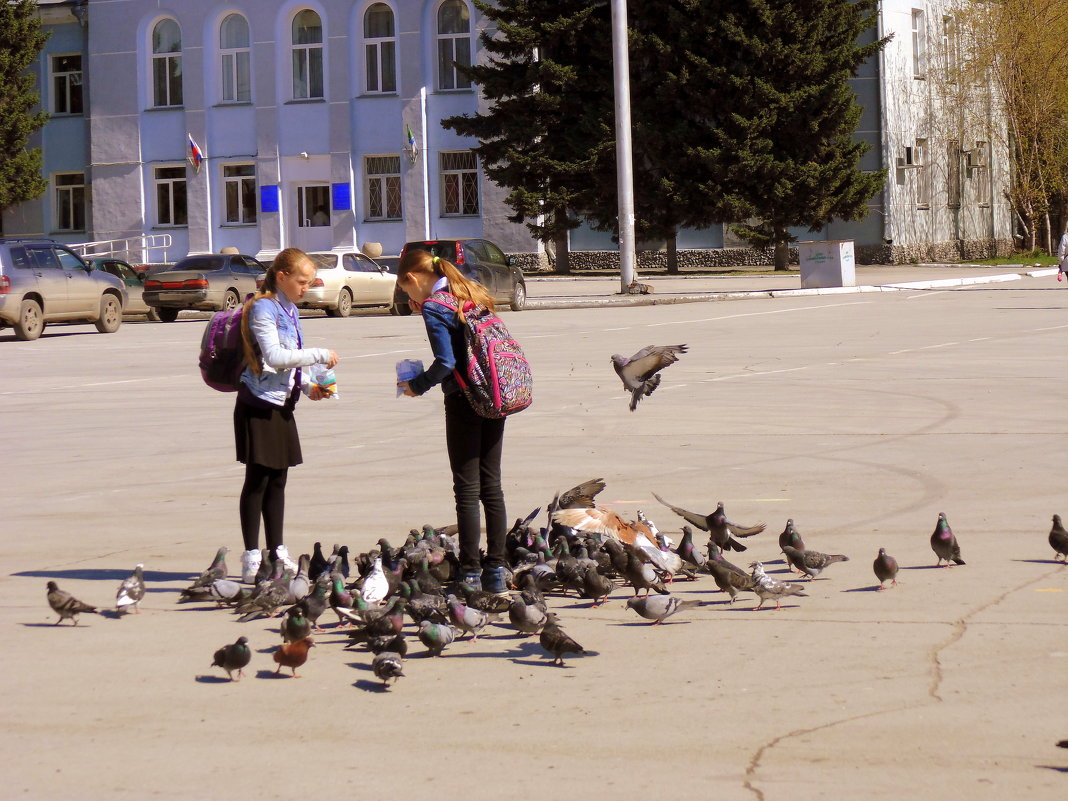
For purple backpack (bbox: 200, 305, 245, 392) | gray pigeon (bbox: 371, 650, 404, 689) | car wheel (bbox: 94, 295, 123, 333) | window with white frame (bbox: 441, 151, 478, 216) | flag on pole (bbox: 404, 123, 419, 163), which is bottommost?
gray pigeon (bbox: 371, 650, 404, 689)

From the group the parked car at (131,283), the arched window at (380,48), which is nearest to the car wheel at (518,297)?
the parked car at (131,283)

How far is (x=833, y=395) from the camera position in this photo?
15234mm

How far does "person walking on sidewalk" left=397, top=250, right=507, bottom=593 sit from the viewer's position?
7.34m

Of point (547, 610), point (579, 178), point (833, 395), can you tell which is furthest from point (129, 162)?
point (547, 610)

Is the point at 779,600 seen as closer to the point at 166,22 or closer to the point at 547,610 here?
the point at 547,610

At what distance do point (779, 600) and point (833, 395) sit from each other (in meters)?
8.44

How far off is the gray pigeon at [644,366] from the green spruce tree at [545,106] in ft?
116

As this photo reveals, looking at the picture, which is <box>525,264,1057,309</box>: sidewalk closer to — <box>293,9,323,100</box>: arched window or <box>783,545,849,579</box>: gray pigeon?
<box>293,9,323,100</box>: arched window

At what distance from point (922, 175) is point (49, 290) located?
1342 inches

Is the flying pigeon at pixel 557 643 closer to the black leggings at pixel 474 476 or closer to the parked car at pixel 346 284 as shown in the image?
the black leggings at pixel 474 476

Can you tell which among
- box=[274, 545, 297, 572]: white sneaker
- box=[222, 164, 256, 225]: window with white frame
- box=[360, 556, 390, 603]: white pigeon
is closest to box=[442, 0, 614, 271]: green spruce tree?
box=[222, 164, 256, 225]: window with white frame

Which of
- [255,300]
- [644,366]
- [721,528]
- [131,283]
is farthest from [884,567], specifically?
[131,283]

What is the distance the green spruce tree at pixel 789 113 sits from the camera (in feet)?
144

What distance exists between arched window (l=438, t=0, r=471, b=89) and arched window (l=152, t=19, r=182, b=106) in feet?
29.9
